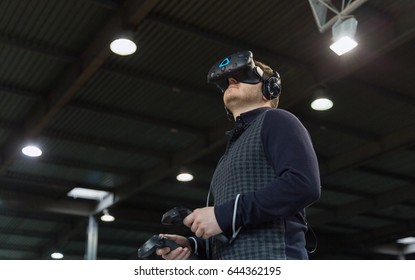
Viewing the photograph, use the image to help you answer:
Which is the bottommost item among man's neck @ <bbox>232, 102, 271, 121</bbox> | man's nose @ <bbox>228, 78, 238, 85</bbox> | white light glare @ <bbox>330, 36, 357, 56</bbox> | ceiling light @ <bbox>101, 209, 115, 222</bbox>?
man's neck @ <bbox>232, 102, 271, 121</bbox>

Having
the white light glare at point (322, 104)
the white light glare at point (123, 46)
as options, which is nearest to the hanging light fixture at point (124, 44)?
the white light glare at point (123, 46)

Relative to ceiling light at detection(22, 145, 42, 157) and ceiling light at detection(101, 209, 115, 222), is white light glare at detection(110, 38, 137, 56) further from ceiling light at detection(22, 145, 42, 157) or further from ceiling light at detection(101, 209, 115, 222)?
ceiling light at detection(101, 209, 115, 222)

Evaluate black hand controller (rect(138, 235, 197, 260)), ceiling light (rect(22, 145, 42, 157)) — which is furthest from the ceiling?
black hand controller (rect(138, 235, 197, 260))

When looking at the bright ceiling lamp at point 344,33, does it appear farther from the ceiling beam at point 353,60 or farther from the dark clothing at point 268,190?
the dark clothing at point 268,190

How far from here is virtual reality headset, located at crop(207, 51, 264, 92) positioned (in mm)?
2250

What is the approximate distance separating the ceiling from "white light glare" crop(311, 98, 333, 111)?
17 cm

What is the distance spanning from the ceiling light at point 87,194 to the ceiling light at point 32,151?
A: 368 centimetres

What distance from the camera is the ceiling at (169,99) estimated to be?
821cm

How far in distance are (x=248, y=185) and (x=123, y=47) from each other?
6581 mm

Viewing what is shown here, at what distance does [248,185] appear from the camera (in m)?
2.10

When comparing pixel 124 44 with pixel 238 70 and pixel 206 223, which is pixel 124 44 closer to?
pixel 238 70

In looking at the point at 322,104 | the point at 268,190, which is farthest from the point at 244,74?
the point at 322,104

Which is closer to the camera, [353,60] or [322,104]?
[353,60]

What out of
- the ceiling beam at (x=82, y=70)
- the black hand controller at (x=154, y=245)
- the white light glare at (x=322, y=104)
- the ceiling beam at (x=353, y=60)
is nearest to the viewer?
the black hand controller at (x=154, y=245)
